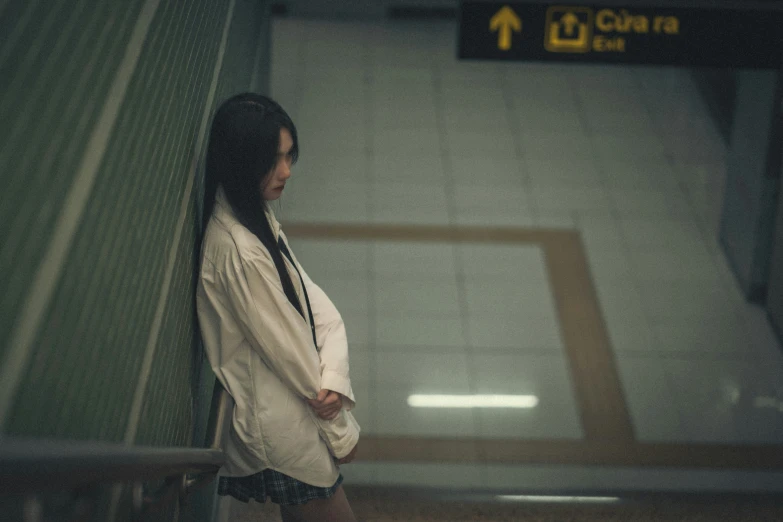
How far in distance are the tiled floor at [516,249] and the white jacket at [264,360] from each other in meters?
1.91

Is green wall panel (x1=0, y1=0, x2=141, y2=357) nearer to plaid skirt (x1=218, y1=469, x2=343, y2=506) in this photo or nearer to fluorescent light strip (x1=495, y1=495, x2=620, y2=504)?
plaid skirt (x1=218, y1=469, x2=343, y2=506)

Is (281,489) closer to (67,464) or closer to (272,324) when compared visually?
(272,324)

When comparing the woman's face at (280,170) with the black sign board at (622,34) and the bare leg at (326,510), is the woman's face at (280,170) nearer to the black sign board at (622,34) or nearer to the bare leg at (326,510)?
the bare leg at (326,510)

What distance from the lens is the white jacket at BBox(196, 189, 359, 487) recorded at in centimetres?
196

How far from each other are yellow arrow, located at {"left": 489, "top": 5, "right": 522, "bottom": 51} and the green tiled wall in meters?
2.18

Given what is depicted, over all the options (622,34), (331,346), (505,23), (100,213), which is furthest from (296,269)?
(622,34)

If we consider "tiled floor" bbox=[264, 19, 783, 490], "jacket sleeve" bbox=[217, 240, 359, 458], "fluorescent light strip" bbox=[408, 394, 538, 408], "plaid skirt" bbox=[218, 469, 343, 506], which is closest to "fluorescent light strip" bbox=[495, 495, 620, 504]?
"tiled floor" bbox=[264, 19, 783, 490]

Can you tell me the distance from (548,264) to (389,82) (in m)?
2.88

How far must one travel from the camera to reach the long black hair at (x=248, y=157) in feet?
6.39

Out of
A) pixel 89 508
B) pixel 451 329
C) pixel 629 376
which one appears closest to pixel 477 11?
pixel 451 329

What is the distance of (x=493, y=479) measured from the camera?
13.1ft

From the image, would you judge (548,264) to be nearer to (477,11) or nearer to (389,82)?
(477,11)

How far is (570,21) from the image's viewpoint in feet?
13.4

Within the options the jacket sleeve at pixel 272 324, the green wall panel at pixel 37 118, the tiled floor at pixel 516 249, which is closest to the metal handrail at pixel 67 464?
the green wall panel at pixel 37 118
